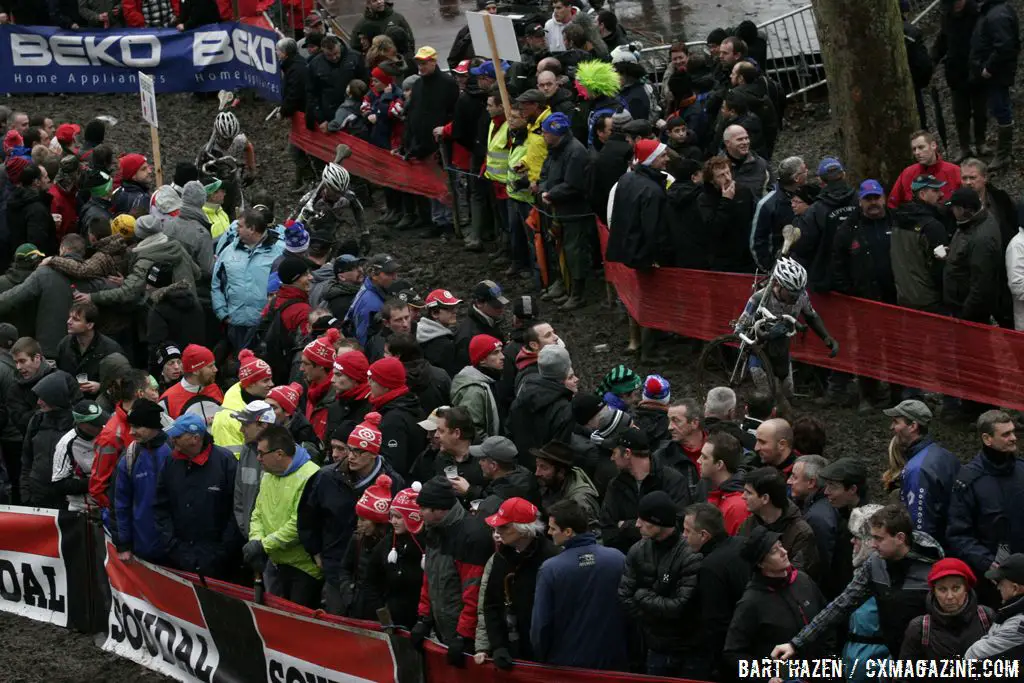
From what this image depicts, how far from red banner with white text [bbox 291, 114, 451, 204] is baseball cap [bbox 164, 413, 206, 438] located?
774cm

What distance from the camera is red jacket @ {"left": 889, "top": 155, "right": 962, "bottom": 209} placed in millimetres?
14031

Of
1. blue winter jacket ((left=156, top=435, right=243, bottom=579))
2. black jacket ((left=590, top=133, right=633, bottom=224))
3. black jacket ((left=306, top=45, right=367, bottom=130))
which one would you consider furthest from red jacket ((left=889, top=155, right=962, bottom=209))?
black jacket ((left=306, top=45, right=367, bottom=130))

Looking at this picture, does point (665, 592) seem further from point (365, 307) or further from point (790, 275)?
point (365, 307)

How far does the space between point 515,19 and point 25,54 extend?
27.0ft

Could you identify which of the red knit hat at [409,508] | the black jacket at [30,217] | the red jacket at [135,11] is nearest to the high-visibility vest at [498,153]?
the black jacket at [30,217]

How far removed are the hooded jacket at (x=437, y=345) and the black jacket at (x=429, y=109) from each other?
5712 mm

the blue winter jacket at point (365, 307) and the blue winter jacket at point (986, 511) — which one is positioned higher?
the blue winter jacket at point (365, 307)

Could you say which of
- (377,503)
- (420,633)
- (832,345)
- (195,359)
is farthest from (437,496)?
(832,345)

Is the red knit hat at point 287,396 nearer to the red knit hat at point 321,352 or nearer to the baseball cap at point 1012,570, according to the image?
the red knit hat at point 321,352

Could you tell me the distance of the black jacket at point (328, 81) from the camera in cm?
2034

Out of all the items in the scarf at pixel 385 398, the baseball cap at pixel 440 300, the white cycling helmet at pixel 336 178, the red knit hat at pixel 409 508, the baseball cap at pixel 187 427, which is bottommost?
the red knit hat at pixel 409 508

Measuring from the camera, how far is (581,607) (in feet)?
29.7

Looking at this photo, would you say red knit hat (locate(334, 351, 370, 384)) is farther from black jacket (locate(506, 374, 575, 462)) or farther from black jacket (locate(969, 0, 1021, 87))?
black jacket (locate(969, 0, 1021, 87))

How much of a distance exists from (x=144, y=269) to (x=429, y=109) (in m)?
4.46
